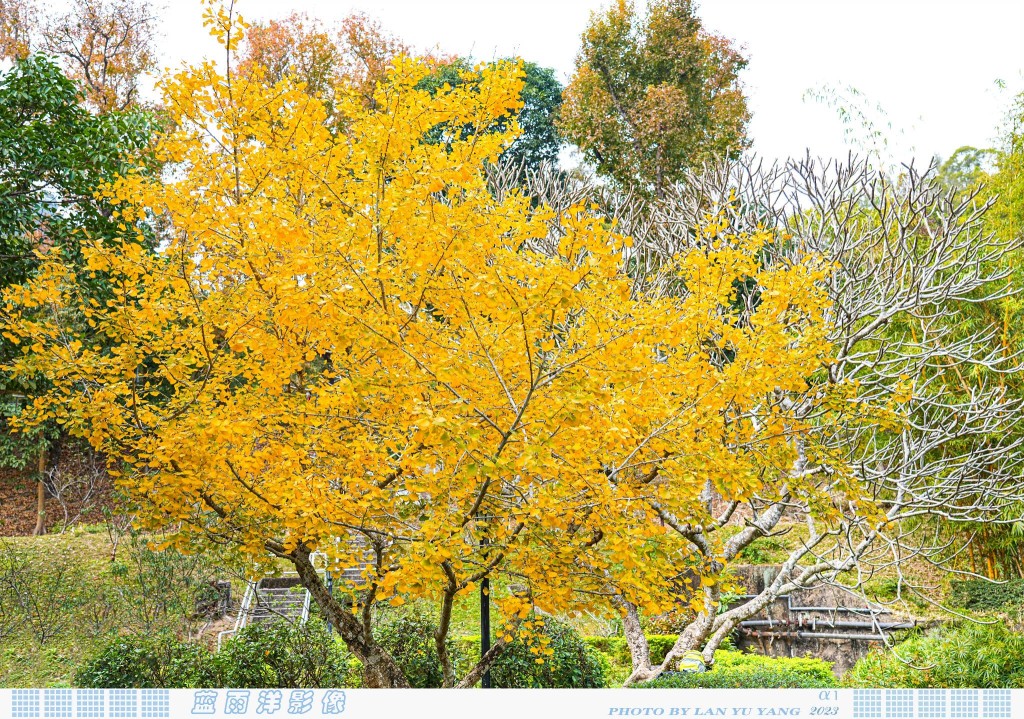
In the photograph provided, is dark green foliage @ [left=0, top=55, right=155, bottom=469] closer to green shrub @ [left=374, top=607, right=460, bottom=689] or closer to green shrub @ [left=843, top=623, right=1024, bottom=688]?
green shrub @ [left=374, top=607, right=460, bottom=689]

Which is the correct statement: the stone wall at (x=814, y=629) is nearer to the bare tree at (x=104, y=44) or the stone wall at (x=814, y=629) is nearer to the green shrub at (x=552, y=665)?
the green shrub at (x=552, y=665)

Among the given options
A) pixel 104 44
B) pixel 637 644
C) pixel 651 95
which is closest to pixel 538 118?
pixel 651 95

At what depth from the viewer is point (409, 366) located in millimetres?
3805

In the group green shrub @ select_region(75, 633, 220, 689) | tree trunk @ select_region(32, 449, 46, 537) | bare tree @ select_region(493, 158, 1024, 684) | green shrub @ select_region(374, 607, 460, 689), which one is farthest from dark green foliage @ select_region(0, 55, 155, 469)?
tree trunk @ select_region(32, 449, 46, 537)

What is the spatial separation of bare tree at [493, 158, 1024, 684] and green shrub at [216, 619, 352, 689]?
7.67ft

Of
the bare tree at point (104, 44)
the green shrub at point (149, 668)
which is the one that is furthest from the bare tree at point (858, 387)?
the bare tree at point (104, 44)

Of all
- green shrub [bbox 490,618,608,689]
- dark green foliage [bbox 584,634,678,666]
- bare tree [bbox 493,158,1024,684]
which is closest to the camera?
bare tree [bbox 493,158,1024,684]

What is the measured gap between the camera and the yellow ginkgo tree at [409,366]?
3.61 m

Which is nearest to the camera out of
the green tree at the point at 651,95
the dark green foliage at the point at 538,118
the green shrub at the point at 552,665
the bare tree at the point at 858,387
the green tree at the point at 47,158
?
the bare tree at the point at 858,387

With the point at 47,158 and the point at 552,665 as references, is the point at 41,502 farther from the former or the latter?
the point at 552,665


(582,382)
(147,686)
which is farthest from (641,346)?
(147,686)

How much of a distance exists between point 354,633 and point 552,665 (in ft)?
6.20

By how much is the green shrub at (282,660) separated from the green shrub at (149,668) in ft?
0.51

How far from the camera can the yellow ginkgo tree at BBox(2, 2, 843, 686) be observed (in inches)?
142
